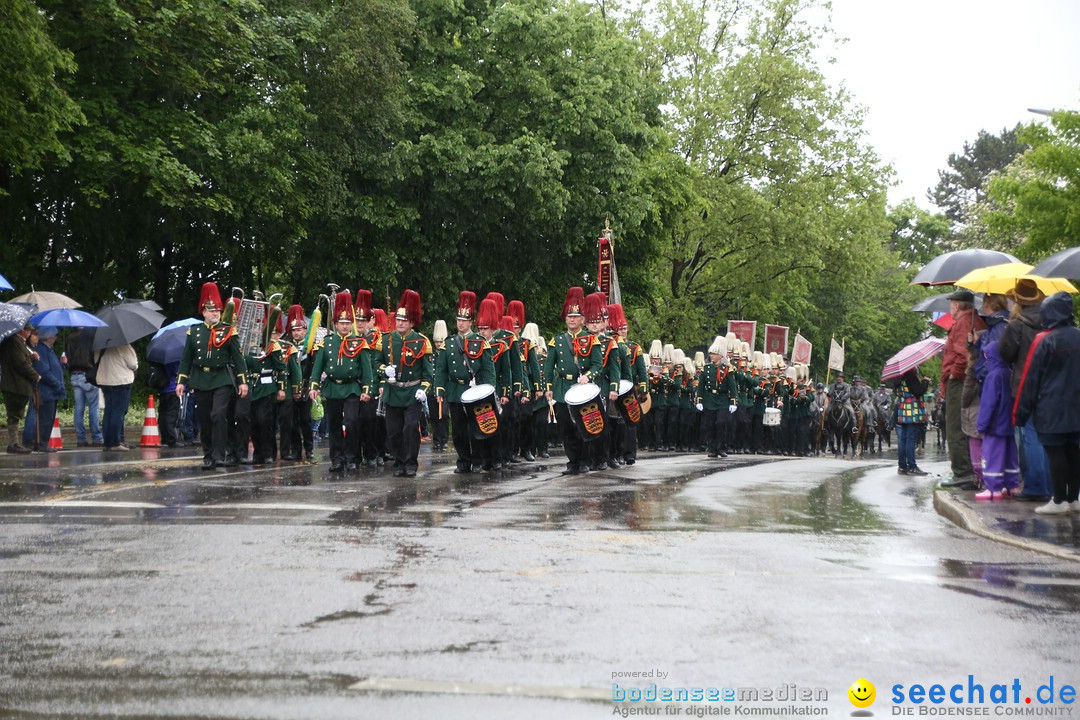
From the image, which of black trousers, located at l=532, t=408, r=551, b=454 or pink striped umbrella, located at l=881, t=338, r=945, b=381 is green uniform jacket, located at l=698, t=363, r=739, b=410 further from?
→ pink striped umbrella, located at l=881, t=338, r=945, b=381

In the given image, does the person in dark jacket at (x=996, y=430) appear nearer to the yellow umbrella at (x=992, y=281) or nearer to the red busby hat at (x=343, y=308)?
the yellow umbrella at (x=992, y=281)

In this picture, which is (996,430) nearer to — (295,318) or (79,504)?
(79,504)

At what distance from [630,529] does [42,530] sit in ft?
14.4

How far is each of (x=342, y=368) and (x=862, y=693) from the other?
42.4ft

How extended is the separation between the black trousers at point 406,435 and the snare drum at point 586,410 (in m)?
1.93

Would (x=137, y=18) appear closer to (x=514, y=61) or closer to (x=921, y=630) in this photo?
(x=514, y=61)

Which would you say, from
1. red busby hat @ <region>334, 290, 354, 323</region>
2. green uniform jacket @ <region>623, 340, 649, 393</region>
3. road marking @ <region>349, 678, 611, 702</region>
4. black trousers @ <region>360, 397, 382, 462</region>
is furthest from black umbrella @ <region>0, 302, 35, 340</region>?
road marking @ <region>349, 678, 611, 702</region>

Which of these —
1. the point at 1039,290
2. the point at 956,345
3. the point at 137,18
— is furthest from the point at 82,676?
the point at 137,18

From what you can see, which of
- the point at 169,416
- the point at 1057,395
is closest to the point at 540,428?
the point at 169,416

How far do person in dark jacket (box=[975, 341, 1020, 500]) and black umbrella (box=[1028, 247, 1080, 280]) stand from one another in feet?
2.83

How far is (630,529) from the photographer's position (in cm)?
1105

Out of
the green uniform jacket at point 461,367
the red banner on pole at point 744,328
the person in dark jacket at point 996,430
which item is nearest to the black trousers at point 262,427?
the green uniform jacket at point 461,367

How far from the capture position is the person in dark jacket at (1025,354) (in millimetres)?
13305

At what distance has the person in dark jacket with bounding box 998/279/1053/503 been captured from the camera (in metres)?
13.3
